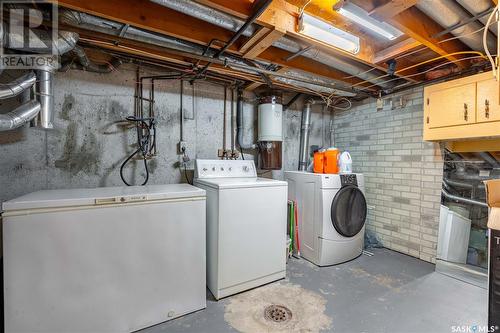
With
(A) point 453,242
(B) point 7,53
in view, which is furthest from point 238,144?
(A) point 453,242

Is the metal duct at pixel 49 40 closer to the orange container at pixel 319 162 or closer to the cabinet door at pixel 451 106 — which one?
the orange container at pixel 319 162

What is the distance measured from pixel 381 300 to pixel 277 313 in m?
0.96

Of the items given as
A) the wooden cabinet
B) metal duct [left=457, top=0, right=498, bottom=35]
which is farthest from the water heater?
metal duct [left=457, top=0, right=498, bottom=35]

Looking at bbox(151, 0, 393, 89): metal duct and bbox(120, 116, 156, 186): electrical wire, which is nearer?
bbox(151, 0, 393, 89): metal duct

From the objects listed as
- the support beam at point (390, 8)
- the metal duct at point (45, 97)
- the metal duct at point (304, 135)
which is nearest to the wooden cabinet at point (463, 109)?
the support beam at point (390, 8)

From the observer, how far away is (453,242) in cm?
255

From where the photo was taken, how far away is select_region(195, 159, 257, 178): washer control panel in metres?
2.55

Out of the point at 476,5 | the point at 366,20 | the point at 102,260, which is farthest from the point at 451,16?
the point at 102,260

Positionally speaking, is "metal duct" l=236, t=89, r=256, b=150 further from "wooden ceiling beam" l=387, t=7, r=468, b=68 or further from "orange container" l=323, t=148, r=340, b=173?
"wooden ceiling beam" l=387, t=7, r=468, b=68

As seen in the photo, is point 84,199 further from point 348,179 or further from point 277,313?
point 348,179

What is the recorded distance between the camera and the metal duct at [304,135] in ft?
11.6

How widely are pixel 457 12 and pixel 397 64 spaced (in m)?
0.77

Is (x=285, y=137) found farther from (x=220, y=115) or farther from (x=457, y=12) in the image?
(x=457, y=12)

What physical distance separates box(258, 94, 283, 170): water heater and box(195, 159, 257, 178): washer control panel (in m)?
0.30
